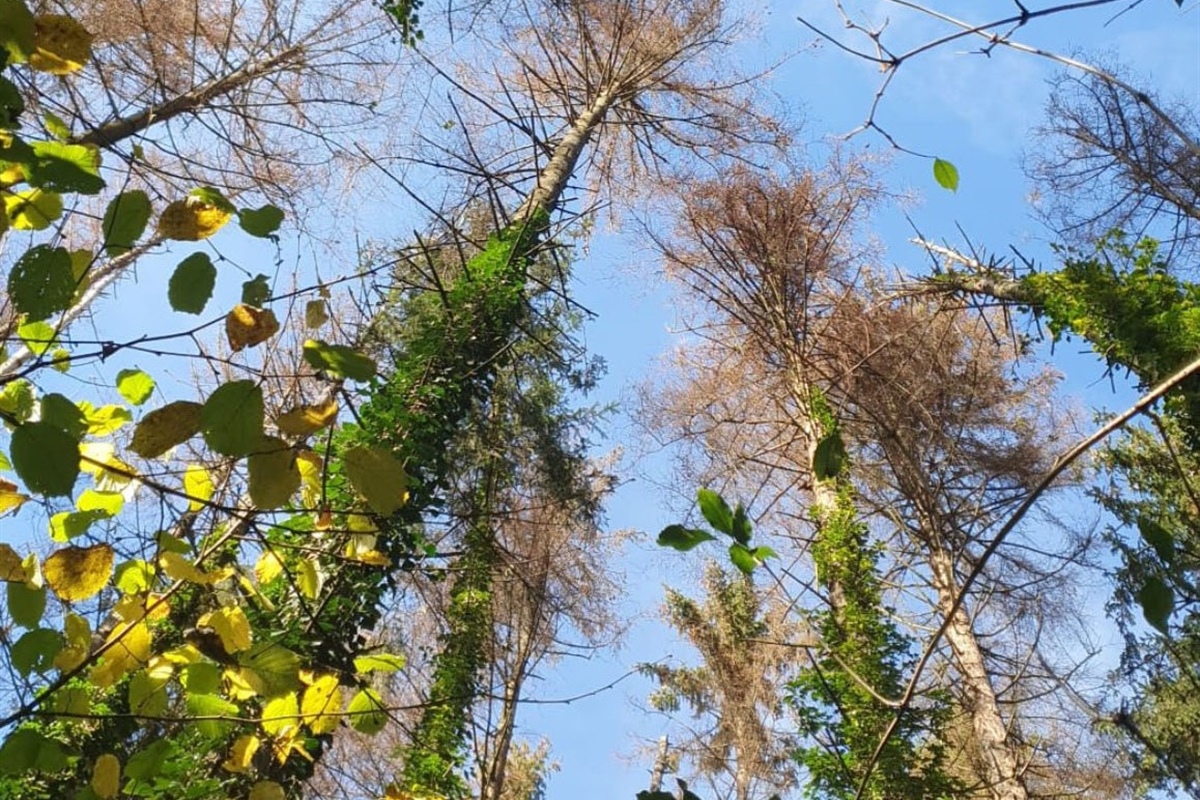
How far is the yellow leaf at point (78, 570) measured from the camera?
1.05 metres

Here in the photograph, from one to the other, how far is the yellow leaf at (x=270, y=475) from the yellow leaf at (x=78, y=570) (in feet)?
1.09

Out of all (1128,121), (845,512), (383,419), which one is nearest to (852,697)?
→ (845,512)

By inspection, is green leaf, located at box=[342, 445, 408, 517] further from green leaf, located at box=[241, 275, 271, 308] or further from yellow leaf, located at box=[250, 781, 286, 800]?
yellow leaf, located at box=[250, 781, 286, 800]

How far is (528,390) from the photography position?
9492mm

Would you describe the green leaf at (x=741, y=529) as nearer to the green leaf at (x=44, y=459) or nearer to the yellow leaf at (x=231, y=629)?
the green leaf at (x=44, y=459)

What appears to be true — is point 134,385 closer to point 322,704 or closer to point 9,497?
point 9,497

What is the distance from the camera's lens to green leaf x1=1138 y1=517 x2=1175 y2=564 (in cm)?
77

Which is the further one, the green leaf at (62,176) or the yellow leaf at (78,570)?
the yellow leaf at (78,570)

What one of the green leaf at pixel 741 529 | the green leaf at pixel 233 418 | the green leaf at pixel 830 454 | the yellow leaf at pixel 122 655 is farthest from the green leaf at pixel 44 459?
the green leaf at pixel 830 454

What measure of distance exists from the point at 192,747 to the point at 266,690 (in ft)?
5.62

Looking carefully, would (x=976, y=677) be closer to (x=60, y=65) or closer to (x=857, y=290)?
(x=857, y=290)

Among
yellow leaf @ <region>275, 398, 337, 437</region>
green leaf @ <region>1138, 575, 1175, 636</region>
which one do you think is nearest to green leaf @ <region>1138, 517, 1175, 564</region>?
green leaf @ <region>1138, 575, 1175, 636</region>

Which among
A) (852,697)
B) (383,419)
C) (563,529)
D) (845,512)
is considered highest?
(563,529)

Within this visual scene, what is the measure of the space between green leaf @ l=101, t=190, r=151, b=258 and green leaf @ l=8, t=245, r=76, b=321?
0.31 ft
